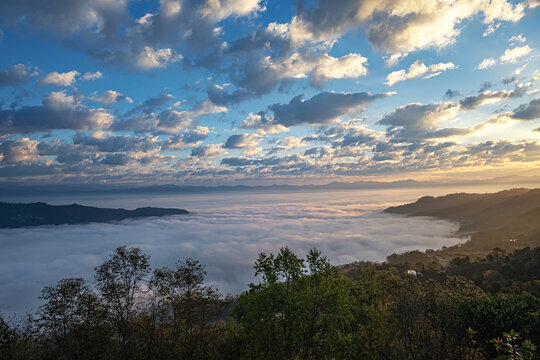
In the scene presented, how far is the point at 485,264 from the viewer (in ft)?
315

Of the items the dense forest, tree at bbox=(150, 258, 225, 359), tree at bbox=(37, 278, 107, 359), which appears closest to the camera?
the dense forest

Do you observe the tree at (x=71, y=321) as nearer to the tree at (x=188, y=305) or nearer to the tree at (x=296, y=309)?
the tree at (x=188, y=305)

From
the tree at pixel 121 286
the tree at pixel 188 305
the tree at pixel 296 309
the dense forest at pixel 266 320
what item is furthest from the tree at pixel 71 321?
the tree at pixel 296 309

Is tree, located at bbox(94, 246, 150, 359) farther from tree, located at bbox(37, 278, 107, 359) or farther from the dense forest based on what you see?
tree, located at bbox(37, 278, 107, 359)

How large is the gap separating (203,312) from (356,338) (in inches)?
642

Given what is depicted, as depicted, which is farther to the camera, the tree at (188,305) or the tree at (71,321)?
the tree at (188,305)

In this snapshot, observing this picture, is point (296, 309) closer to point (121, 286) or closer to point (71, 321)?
point (121, 286)

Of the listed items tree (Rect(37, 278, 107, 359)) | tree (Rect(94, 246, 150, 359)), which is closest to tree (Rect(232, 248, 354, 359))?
tree (Rect(94, 246, 150, 359))

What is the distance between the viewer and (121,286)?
29797 millimetres

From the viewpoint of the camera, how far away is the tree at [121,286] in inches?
1108

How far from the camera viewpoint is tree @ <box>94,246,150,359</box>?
92.3 feet

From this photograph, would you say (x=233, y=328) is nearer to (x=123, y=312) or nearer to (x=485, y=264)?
(x=123, y=312)

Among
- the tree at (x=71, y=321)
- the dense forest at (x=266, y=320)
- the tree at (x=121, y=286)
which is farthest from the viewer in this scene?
the tree at (x=121, y=286)

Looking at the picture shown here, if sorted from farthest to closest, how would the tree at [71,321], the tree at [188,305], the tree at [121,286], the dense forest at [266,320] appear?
the tree at [188,305] < the tree at [121,286] < the tree at [71,321] < the dense forest at [266,320]
